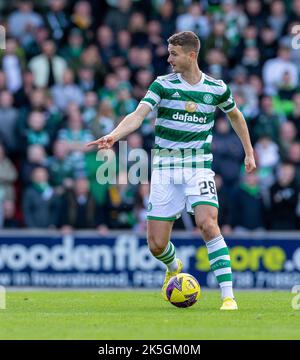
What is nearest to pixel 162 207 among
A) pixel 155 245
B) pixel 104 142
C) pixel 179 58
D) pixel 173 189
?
pixel 173 189

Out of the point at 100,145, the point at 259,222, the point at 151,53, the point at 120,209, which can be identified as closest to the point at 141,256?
the point at 120,209

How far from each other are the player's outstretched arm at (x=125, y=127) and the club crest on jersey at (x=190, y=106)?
0.50 meters

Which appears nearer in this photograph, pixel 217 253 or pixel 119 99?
pixel 217 253

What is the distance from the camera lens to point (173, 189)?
1256cm

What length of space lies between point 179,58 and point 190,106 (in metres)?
0.56

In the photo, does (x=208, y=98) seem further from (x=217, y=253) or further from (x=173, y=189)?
(x=217, y=253)

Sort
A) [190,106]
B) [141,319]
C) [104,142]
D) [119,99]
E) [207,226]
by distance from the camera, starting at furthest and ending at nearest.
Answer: [119,99], [190,106], [207,226], [104,142], [141,319]

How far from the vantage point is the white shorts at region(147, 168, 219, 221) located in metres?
12.4

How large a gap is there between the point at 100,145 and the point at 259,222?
31.9ft

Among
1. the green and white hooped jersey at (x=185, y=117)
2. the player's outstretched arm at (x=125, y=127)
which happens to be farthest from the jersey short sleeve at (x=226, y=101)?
the player's outstretched arm at (x=125, y=127)

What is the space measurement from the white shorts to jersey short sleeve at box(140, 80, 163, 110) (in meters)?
0.85

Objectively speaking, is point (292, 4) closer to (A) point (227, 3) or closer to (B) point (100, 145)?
(A) point (227, 3)

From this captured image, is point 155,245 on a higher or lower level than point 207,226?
lower

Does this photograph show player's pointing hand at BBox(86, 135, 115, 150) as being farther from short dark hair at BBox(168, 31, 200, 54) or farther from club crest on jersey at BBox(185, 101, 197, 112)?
short dark hair at BBox(168, 31, 200, 54)
